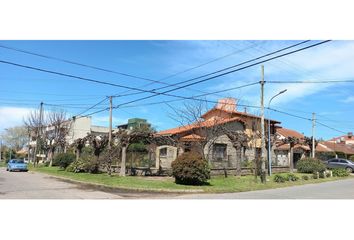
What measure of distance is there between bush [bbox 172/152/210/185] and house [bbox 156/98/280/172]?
562cm

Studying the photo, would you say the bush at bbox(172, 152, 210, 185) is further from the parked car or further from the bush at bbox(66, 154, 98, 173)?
the parked car

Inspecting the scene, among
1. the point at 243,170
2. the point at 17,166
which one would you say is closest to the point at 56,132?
the point at 17,166

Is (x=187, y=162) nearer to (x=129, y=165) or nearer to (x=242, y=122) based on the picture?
(x=129, y=165)

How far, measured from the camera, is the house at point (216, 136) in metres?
25.2

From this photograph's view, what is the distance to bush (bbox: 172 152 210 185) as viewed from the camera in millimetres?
17328

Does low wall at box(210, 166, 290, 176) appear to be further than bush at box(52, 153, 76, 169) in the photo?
No

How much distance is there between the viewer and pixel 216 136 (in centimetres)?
2545

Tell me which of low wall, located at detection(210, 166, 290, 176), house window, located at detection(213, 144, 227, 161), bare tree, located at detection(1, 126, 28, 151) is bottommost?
low wall, located at detection(210, 166, 290, 176)

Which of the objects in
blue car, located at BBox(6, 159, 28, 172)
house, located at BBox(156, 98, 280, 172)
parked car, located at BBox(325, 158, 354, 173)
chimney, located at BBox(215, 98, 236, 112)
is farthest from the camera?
parked car, located at BBox(325, 158, 354, 173)

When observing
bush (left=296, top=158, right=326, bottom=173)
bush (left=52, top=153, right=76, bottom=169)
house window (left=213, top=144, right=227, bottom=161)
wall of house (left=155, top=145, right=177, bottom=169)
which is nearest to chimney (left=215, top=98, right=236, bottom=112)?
house window (left=213, top=144, right=227, bottom=161)

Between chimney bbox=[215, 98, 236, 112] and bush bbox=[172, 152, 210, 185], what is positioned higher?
chimney bbox=[215, 98, 236, 112]

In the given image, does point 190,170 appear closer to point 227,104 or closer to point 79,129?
point 227,104
